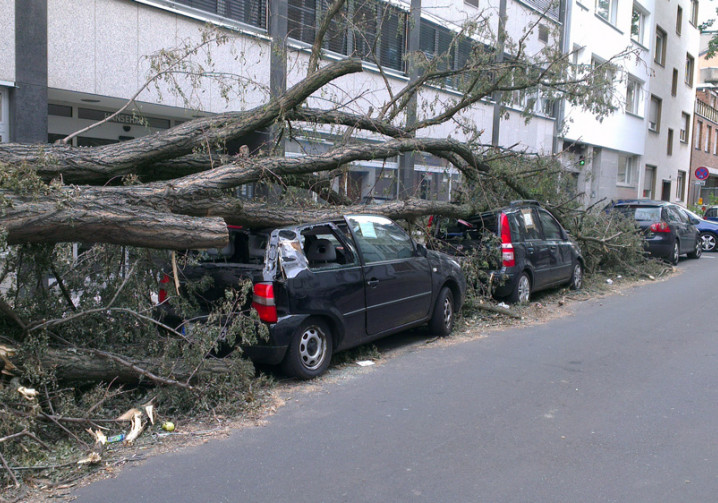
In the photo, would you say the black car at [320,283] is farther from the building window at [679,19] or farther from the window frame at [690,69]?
the window frame at [690,69]

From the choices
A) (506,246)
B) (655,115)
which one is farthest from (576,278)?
(655,115)

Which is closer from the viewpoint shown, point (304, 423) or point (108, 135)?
point (304, 423)

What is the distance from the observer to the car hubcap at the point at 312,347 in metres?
6.26

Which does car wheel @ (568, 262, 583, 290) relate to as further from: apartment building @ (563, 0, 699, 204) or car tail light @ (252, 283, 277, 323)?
apartment building @ (563, 0, 699, 204)

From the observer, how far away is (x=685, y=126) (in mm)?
38000

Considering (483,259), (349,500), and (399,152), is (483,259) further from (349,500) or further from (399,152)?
(349,500)

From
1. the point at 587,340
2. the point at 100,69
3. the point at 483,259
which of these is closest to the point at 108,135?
the point at 100,69

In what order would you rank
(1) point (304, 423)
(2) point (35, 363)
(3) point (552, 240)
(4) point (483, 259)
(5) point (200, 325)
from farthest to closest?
(3) point (552, 240) < (4) point (483, 259) < (5) point (200, 325) < (1) point (304, 423) < (2) point (35, 363)

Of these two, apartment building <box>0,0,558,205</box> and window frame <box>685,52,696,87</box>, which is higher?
window frame <box>685,52,696,87</box>

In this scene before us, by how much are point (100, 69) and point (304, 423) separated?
7671mm

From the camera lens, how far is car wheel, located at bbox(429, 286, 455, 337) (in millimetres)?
8219

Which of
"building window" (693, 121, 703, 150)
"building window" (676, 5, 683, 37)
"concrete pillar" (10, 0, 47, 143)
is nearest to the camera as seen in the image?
"concrete pillar" (10, 0, 47, 143)

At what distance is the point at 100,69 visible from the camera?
1038 centimetres

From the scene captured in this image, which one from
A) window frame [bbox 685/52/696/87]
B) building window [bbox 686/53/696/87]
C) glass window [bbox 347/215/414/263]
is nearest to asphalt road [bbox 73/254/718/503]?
glass window [bbox 347/215/414/263]
